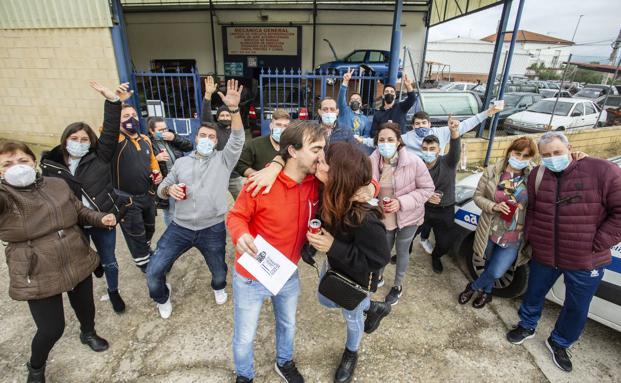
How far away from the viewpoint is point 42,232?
6.67ft

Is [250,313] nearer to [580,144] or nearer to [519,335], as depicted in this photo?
[519,335]

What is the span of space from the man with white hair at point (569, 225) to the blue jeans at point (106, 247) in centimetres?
334

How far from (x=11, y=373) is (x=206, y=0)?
12.8 metres

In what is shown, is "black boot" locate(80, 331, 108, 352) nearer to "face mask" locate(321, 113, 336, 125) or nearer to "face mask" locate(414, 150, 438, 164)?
"face mask" locate(321, 113, 336, 125)

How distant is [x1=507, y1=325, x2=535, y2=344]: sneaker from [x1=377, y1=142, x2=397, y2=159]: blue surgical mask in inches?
70.9

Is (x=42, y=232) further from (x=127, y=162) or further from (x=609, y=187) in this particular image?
(x=609, y=187)

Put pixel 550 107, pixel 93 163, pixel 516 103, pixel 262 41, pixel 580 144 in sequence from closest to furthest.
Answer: pixel 93 163 < pixel 580 144 < pixel 550 107 < pixel 516 103 < pixel 262 41

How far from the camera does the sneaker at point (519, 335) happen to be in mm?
2758

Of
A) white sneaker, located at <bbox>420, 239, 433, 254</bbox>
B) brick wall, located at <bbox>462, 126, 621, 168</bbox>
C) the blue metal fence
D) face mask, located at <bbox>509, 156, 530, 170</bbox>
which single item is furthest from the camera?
brick wall, located at <bbox>462, 126, 621, 168</bbox>

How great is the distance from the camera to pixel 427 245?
4.23m

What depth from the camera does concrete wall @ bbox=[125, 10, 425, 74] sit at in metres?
13.5

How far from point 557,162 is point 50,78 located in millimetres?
8458

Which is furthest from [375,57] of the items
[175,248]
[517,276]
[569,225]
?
[175,248]

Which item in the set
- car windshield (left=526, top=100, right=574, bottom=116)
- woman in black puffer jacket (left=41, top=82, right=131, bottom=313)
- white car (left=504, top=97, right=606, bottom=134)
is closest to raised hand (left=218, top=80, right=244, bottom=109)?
woman in black puffer jacket (left=41, top=82, right=131, bottom=313)
